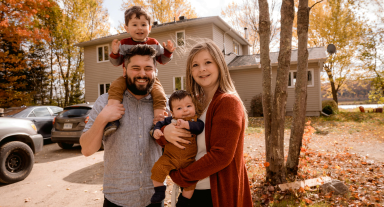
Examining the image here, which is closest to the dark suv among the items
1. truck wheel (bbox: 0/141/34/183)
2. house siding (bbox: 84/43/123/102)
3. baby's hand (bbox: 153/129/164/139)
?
truck wheel (bbox: 0/141/34/183)

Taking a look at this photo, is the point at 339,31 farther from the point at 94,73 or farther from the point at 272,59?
the point at 94,73

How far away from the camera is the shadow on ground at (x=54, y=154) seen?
754 centimetres

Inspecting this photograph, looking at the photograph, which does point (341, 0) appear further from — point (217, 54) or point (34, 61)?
point (34, 61)

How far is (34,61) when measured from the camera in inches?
866

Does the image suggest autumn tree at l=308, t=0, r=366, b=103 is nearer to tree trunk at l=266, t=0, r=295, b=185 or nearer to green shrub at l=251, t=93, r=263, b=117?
green shrub at l=251, t=93, r=263, b=117

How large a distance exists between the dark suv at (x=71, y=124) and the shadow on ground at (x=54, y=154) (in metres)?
0.48

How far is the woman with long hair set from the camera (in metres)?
1.56

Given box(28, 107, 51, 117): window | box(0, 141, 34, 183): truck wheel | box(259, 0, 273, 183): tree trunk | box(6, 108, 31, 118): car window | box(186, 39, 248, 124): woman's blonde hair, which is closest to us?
box(186, 39, 248, 124): woman's blonde hair

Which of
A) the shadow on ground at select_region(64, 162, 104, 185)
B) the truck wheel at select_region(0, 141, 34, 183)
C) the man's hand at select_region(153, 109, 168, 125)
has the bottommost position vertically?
the shadow on ground at select_region(64, 162, 104, 185)

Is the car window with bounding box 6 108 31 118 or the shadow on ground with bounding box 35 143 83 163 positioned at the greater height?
the car window with bounding box 6 108 31 118

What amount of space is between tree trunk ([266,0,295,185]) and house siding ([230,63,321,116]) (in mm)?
13074

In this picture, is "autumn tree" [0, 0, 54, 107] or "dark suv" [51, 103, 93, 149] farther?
"autumn tree" [0, 0, 54, 107]

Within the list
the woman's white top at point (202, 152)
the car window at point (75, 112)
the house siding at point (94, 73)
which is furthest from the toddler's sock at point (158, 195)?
the house siding at point (94, 73)

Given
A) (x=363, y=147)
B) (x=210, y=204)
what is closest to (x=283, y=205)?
(x=210, y=204)
